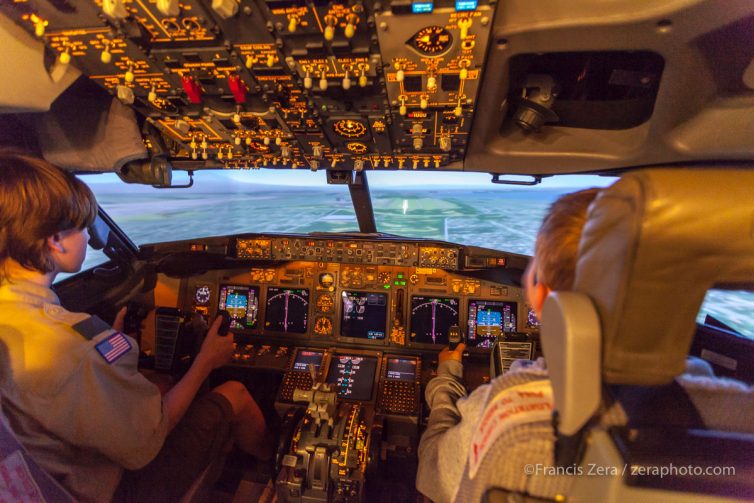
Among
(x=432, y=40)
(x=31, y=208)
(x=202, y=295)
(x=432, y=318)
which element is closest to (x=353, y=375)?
(x=432, y=318)

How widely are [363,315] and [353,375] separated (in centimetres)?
52

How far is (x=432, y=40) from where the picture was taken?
1189mm

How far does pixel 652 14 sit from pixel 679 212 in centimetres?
100

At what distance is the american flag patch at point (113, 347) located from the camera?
1.19m

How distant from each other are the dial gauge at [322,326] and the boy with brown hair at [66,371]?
1489 millimetres

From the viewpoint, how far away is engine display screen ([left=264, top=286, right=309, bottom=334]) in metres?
2.97

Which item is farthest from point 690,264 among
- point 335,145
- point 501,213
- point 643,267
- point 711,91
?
point 501,213

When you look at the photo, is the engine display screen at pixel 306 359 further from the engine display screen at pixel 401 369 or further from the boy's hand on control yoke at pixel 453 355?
the boy's hand on control yoke at pixel 453 355

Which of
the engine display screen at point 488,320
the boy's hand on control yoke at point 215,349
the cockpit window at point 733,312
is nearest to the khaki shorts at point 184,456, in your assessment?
the boy's hand on control yoke at point 215,349

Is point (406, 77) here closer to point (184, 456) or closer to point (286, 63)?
point (286, 63)

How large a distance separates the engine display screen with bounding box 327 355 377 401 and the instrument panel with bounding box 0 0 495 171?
5.76 ft

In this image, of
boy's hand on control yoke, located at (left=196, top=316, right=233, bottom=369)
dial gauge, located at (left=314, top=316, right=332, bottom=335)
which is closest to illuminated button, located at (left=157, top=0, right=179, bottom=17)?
boy's hand on control yoke, located at (left=196, top=316, right=233, bottom=369)

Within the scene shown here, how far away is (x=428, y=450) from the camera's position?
1283 millimetres

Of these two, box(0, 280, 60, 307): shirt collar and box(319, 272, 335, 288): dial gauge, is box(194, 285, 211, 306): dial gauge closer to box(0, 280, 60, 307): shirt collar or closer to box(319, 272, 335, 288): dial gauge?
box(319, 272, 335, 288): dial gauge
